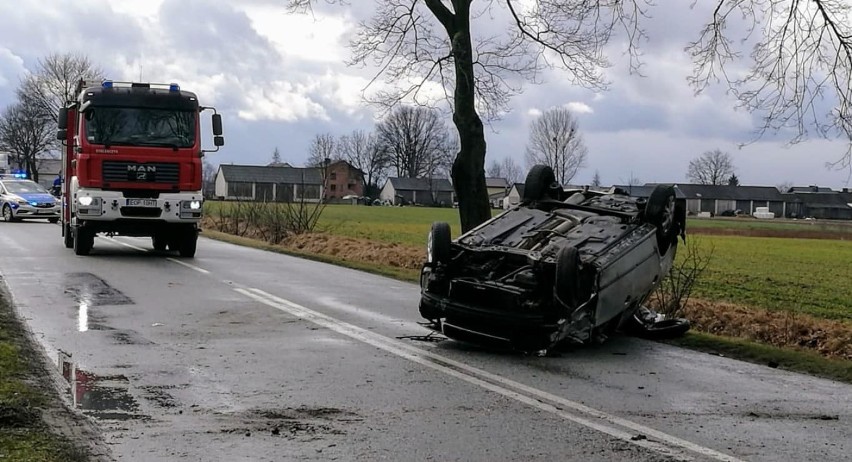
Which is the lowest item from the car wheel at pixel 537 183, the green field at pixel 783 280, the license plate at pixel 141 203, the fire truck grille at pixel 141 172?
the green field at pixel 783 280

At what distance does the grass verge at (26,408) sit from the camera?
523 centimetres

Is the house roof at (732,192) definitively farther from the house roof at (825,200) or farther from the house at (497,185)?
the house at (497,185)

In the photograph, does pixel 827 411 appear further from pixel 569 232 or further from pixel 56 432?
pixel 56 432

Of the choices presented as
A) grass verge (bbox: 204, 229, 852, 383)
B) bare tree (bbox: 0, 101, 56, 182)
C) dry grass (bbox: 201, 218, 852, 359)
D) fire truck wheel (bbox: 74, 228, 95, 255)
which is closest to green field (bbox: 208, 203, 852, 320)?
dry grass (bbox: 201, 218, 852, 359)

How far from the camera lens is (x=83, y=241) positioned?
1902 cm

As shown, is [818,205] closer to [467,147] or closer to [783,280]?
[783,280]

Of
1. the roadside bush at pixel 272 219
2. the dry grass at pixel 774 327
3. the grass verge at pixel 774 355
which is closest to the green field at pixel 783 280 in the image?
the dry grass at pixel 774 327

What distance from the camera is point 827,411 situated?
7145 millimetres

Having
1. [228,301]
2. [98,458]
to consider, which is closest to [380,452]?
[98,458]

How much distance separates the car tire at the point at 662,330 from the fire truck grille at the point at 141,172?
433 inches

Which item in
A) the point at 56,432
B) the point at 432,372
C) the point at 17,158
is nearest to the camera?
the point at 56,432

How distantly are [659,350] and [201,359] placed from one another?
4.78 metres

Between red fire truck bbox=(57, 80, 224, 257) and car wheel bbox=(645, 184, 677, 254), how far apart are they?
444 inches

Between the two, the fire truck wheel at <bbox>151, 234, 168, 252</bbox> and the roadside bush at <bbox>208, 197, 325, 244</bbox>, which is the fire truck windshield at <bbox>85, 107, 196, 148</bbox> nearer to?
the fire truck wheel at <bbox>151, 234, 168, 252</bbox>
